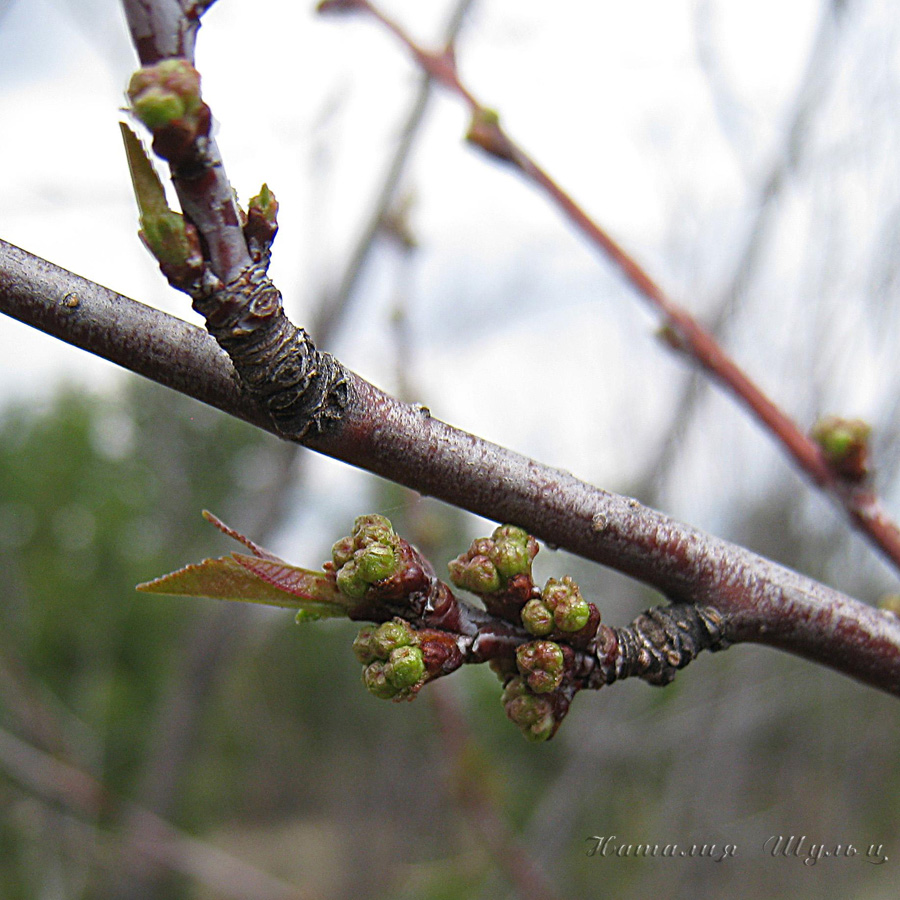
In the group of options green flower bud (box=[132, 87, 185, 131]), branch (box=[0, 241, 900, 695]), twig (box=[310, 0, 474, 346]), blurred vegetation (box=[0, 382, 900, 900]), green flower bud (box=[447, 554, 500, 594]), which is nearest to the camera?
green flower bud (box=[132, 87, 185, 131])

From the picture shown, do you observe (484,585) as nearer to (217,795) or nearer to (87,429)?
(217,795)

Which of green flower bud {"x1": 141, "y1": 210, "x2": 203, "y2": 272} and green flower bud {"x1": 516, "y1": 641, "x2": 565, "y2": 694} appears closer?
green flower bud {"x1": 141, "y1": 210, "x2": 203, "y2": 272}

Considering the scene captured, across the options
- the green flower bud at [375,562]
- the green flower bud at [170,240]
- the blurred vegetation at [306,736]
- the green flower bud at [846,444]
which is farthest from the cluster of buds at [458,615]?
the blurred vegetation at [306,736]

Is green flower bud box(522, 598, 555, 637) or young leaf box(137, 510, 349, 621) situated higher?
green flower bud box(522, 598, 555, 637)

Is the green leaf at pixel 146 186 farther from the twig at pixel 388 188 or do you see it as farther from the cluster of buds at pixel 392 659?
the twig at pixel 388 188

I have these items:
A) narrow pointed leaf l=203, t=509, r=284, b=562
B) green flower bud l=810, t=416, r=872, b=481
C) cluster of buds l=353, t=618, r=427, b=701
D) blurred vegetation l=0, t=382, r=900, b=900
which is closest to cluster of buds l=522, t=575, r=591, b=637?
cluster of buds l=353, t=618, r=427, b=701

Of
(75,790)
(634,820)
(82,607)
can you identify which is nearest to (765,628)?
(75,790)

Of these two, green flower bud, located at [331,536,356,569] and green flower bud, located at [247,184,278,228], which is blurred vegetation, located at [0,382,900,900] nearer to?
green flower bud, located at [331,536,356,569]
